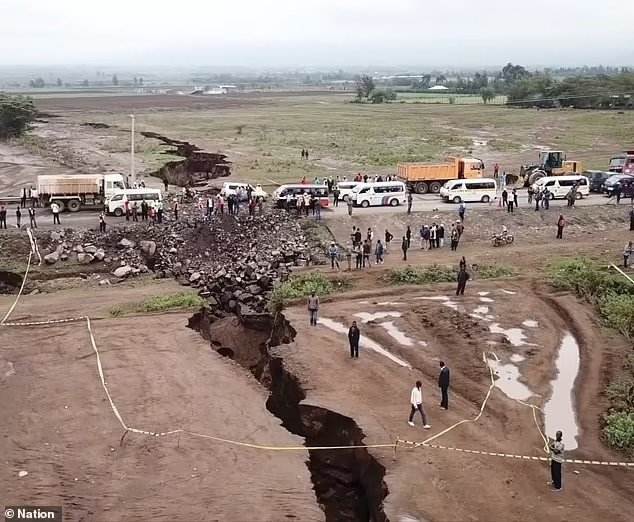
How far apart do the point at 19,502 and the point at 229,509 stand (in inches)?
174

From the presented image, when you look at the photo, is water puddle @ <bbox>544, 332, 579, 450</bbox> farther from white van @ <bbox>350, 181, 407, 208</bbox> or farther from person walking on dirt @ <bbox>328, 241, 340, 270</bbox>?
white van @ <bbox>350, 181, 407, 208</bbox>

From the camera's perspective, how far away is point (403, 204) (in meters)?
40.9

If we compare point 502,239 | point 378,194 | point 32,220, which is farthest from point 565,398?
point 32,220

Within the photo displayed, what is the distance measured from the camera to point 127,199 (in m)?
37.8

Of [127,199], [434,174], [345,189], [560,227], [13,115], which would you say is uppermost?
[13,115]

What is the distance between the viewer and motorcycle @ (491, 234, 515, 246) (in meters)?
35.6

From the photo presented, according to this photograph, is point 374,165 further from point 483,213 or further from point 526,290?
point 526,290

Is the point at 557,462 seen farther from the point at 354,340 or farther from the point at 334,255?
the point at 334,255

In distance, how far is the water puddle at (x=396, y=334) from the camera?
77.2 feet

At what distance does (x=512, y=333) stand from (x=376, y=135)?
55.3 meters

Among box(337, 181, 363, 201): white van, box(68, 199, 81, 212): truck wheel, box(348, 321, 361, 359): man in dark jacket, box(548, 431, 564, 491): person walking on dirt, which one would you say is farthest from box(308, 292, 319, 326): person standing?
box(68, 199, 81, 212): truck wheel

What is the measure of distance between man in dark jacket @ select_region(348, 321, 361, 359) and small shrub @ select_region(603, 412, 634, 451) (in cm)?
711

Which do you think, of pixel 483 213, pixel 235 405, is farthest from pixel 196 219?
pixel 235 405

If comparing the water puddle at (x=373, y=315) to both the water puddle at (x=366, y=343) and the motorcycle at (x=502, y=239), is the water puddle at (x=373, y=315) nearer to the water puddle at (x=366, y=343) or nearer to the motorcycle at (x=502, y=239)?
the water puddle at (x=366, y=343)
